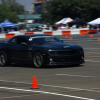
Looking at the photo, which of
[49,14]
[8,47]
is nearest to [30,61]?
[8,47]

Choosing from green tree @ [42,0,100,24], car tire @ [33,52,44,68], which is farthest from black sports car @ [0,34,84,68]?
green tree @ [42,0,100,24]

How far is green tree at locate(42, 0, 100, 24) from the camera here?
3007 inches

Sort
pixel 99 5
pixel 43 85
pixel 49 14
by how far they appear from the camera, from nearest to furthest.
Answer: pixel 43 85
pixel 99 5
pixel 49 14

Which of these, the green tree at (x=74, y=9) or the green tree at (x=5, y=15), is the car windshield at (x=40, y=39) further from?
the green tree at (x=5, y=15)

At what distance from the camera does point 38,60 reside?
41.5 feet

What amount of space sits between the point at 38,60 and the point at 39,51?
366mm

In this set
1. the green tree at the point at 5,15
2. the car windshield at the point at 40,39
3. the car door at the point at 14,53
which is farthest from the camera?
the green tree at the point at 5,15

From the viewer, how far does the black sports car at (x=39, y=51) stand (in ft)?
40.8

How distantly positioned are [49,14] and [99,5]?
16943mm

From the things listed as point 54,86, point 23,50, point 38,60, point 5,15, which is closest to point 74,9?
point 5,15

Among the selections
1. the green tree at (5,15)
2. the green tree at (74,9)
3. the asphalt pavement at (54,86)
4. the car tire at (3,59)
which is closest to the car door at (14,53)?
the car tire at (3,59)

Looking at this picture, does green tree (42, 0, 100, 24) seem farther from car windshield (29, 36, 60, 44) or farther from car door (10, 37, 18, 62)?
car door (10, 37, 18, 62)

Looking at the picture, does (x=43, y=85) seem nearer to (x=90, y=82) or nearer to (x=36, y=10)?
(x=90, y=82)

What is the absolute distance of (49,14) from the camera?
287ft
